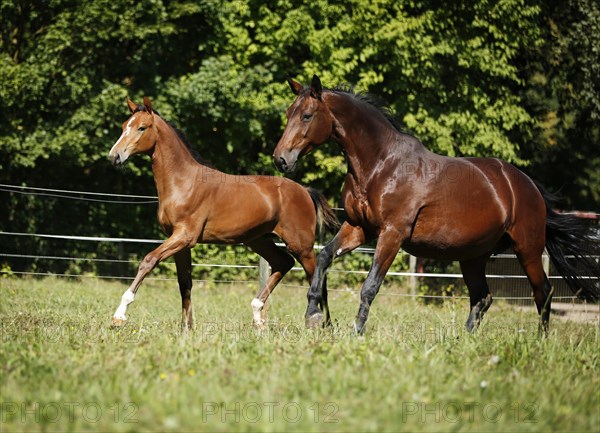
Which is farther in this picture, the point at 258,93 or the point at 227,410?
the point at 258,93

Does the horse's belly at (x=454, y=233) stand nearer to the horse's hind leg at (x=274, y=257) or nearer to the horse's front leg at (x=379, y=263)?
the horse's front leg at (x=379, y=263)

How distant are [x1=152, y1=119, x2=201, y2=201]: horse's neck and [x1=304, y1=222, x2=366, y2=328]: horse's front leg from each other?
1942 millimetres

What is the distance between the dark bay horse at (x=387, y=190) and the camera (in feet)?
20.9

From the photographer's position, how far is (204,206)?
7672mm

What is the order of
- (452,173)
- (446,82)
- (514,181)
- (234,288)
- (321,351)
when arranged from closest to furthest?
1. (321,351)
2. (452,173)
3. (514,181)
4. (234,288)
5. (446,82)

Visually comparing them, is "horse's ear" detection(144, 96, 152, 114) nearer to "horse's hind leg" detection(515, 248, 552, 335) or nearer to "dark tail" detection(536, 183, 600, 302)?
"horse's hind leg" detection(515, 248, 552, 335)

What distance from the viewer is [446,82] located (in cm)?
1576

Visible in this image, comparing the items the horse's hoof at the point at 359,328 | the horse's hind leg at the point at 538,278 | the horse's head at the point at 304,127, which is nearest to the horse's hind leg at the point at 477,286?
the horse's hind leg at the point at 538,278

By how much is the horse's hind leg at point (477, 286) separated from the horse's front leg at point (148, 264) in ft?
10.4

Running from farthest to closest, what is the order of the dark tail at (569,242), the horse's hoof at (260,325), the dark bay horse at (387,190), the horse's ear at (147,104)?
the dark tail at (569,242)
the horse's ear at (147,104)
the horse's hoof at (260,325)
the dark bay horse at (387,190)

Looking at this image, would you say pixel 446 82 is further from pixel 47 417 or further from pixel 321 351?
pixel 47 417

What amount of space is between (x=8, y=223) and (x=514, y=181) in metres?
11.2

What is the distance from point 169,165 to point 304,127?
1908 millimetres

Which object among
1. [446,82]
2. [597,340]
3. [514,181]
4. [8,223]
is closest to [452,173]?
[514,181]
